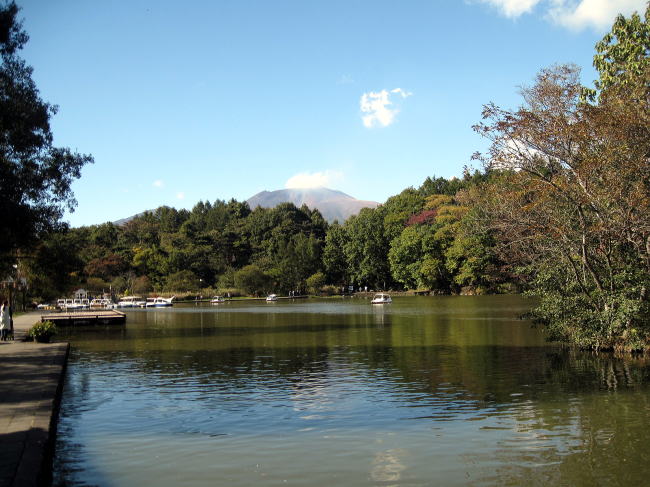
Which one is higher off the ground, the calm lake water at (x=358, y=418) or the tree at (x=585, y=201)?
the tree at (x=585, y=201)

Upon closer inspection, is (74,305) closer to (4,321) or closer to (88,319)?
(88,319)

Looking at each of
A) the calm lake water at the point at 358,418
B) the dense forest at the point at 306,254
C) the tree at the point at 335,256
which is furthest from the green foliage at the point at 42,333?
the tree at the point at 335,256

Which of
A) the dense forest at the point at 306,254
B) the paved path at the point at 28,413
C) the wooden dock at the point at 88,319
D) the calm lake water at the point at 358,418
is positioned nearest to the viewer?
the paved path at the point at 28,413

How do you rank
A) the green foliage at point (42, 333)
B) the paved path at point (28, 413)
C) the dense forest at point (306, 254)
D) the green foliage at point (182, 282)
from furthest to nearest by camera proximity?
the green foliage at point (182, 282) < the dense forest at point (306, 254) < the green foliage at point (42, 333) < the paved path at point (28, 413)

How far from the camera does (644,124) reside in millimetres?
19031

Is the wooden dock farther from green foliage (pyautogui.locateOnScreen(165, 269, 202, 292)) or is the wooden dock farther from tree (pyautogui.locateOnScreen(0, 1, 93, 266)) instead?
green foliage (pyautogui.locateOnScreen(165, 269, 202, 292))

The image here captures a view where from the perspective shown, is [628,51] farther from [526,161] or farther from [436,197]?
[436,197]

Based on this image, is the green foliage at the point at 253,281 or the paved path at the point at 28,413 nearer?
the paved path at the point at 28,413

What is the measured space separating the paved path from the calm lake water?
74 cm

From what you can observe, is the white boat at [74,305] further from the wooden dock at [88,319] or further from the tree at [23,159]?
the tree at [23,159]

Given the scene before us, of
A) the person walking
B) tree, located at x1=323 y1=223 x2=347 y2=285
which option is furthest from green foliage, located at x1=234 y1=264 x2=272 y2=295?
the person walking

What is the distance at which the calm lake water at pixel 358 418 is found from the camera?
9609 millimetres

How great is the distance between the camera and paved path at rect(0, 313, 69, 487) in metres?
7.91

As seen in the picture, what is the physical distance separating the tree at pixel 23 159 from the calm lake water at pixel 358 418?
519 cm
